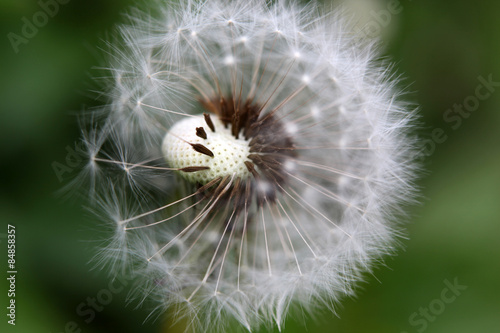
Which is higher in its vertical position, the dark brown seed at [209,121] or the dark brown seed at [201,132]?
the dark brown seed at [209,121]

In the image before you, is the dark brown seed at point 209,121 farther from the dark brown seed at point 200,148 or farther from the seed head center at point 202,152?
the dark brown seed at point 200,148

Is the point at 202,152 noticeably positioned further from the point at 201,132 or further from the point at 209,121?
the point at 209,121

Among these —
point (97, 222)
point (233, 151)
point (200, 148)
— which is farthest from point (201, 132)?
point (97, 222)

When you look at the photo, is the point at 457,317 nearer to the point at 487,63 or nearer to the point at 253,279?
the point at 253,279

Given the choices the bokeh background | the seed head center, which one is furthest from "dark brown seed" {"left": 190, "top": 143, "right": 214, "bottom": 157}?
the bokeh background

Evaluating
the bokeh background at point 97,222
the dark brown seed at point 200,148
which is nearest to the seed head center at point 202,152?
the dark brown seed at point 200,148

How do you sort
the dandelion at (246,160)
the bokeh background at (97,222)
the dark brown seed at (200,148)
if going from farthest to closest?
the bokeh background at (97,222) → the dandelion at (246,160) → the dark brown seed at (200,148)
